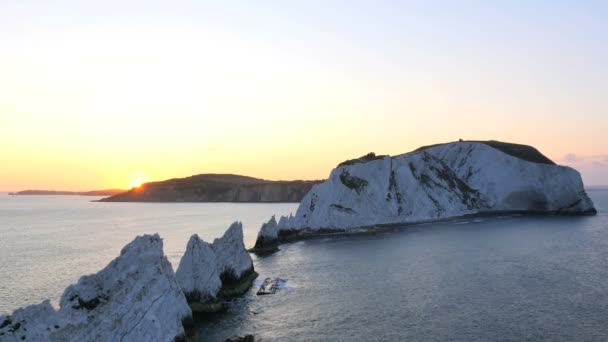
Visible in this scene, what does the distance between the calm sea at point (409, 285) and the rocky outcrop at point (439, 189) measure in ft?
42.2

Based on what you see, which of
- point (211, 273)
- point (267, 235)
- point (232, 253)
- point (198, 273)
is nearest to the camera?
point (198, 273)

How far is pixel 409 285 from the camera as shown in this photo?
45562mm

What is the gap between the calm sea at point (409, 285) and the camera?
32.6 metres

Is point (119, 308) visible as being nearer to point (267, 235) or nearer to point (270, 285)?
point (270, 285)

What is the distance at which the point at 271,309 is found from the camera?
3859 centimetres

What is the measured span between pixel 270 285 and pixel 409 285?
13830mm

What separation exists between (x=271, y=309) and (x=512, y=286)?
22772 millimetres

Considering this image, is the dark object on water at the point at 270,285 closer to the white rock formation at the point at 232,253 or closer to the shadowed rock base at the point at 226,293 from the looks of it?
the shadowed rock base at the point at 226,293

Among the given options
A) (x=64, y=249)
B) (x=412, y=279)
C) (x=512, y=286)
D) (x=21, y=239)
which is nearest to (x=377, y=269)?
(x=412, y=279)

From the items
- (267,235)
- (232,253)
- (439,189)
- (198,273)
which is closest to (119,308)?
(198,273)

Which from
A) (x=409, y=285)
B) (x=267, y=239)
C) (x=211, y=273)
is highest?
(x=267, y=239)

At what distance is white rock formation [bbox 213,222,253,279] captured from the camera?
47.2m

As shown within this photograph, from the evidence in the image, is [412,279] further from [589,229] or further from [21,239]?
[21,239]

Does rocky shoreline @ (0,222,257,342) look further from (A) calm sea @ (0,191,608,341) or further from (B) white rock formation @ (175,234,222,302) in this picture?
(B) white rock formation @ (175,234,222,302)
